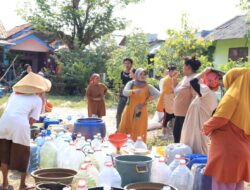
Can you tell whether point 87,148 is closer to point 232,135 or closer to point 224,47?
point 232,135

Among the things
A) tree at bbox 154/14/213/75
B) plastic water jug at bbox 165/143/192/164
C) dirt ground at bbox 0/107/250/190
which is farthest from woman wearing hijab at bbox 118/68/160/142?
tree at bbox 154/14/213/75

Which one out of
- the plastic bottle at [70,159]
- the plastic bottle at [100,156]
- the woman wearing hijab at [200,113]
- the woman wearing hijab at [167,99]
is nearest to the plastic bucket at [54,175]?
the plastic bottle at [100,156]

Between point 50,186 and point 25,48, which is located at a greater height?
point 25,48

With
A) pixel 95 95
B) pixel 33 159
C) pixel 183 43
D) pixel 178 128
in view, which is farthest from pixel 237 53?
pixel 33 159

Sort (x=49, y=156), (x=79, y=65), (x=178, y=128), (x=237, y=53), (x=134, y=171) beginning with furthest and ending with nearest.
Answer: (x=79, y=65), (x=237, y=53), (x=178, y=128), (x=49, y=156), (x=134, y=171)

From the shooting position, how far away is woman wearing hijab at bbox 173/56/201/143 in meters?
5.51

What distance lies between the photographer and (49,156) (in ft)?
16.0

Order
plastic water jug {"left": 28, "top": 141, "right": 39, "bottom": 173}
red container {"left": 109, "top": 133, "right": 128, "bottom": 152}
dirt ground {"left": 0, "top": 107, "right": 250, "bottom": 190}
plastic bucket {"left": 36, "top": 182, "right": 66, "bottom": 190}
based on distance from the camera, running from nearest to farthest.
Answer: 1. plastic bucket {"left": 36, "top": 182, "right": 66, "bottom": 190}
2. red container {"left": 109, "top": 133, "right": 128, "bottom": 152}
3. dirt ground {"left": 0, "top": 107, "right": 250, "bottom": 190}
4. plastic water jug {"left": 28, "top": 141, "right": 39, "bottom": 173}

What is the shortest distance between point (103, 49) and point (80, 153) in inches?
672

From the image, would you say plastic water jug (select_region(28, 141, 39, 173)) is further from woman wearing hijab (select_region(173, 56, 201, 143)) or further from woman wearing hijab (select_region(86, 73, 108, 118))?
woman wearing hijab (select_region(86, 73, 108, 118))

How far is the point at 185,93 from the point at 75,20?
690 inches

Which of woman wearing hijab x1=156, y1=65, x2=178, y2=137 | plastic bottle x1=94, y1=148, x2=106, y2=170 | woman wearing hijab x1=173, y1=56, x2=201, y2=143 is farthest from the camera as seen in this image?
woman wearing hijab x1=156, y1=65, x2=178, y2=137

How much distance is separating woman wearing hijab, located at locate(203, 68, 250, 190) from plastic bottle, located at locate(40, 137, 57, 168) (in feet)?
7.20

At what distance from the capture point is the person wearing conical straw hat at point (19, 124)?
14.7ft
